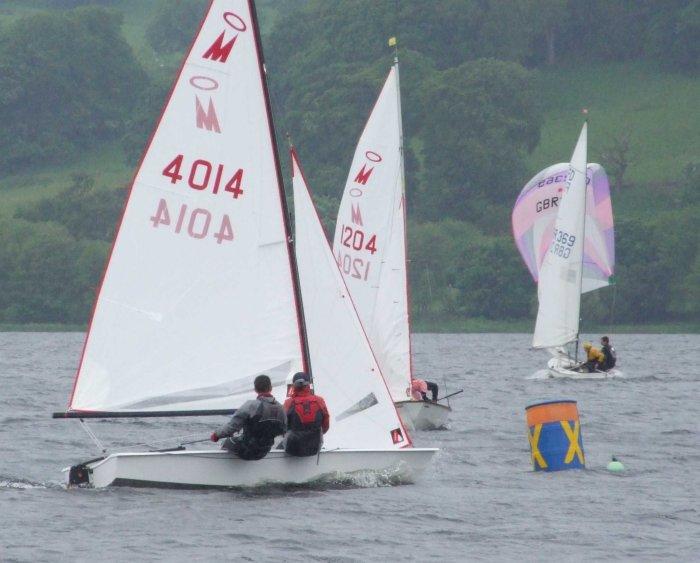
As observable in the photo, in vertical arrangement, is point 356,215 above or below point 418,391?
above

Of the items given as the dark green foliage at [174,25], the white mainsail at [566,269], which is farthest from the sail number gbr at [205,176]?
the dark green foliage at [174,25]

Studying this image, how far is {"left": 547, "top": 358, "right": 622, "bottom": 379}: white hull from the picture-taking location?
44719mm

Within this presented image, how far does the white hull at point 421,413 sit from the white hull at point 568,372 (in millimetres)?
15780

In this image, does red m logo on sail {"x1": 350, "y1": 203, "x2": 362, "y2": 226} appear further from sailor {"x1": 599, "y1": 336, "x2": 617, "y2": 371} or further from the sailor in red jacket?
sailor {"x1": 599, "y1": 336, "x2": 617, "y2": 371}

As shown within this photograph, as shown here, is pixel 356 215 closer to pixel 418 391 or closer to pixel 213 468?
pixel 418 391

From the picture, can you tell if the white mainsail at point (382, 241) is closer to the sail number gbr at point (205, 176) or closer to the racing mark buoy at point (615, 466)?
the racing mark buoy at point (615, 466)

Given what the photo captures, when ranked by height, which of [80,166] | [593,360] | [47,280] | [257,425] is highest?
[80,166]

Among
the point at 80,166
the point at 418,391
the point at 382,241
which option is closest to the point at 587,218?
the point at 382,241

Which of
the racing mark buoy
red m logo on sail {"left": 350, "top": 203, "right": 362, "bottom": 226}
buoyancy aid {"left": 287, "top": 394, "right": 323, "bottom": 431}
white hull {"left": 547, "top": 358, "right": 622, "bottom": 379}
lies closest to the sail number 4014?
buoyancy aid {"left": 287, "top": 394, "right": 323, "bottom": 431}

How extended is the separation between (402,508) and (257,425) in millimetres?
1939

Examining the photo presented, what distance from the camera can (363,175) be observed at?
30.8 m

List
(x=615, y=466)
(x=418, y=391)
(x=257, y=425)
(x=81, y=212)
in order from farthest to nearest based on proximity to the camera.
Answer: (x=81, y=212)
(x=418, y=391)
(x=615, y=466)
(x=257, y=425)

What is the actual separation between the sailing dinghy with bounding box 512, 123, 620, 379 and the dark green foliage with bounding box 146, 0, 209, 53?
352 ft

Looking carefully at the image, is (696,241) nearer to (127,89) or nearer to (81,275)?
(81,275)
